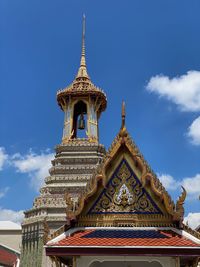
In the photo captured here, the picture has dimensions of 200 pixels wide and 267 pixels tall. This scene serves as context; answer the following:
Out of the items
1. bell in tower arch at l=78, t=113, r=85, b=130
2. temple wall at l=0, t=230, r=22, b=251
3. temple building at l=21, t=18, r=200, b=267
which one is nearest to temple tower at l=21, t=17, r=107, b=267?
bell in tower arch at l=78, t=113, r=85, b=130

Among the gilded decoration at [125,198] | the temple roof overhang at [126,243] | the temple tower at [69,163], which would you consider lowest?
the temple roof overhang at [126,243]

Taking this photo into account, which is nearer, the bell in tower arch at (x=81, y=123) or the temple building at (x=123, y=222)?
the temple building at (x=123, y=222)

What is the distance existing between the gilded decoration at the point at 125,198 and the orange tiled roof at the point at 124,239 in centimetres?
45

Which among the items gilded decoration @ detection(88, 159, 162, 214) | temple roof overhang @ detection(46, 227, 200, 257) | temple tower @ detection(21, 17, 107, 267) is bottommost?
temple roof overhang @ detection(46, 227, 200, 257)

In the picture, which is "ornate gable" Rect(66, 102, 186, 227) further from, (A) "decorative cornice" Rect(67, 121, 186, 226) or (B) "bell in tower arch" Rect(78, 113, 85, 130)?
(B) "bell in tower arch" Rect(78, 113, 85, 130)

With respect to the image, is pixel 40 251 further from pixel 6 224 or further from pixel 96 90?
pixel 6 224

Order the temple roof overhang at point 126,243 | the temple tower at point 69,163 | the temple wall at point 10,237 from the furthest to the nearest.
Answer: the temple wall at point 10,237, the temple tower at point 69,163, the temple roof overhang at point 126,243

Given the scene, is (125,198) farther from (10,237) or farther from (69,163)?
(10,237)

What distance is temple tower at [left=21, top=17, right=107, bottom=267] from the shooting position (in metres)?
25.6

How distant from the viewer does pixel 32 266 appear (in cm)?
2578

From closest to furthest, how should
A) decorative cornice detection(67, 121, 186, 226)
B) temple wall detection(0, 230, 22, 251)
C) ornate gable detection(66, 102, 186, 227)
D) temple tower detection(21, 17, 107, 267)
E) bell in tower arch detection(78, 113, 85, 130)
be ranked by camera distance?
decorative cornice detection(67, 121, 186, 226) < ornate gable detection(66, 102, 186, 227) < temple tower detection(21, 17, 107, 267) < bell in tower arch detection(78, 113, 85, 130) < temple wall detection(0, 230, 22, 251)

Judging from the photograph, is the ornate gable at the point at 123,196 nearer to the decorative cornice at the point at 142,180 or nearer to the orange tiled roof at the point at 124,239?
the decorative cornice at the point at 142,180

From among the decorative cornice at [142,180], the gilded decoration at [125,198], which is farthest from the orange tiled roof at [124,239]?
the gilded decoration at [125,198]

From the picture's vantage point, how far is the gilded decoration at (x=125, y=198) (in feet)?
29.1
